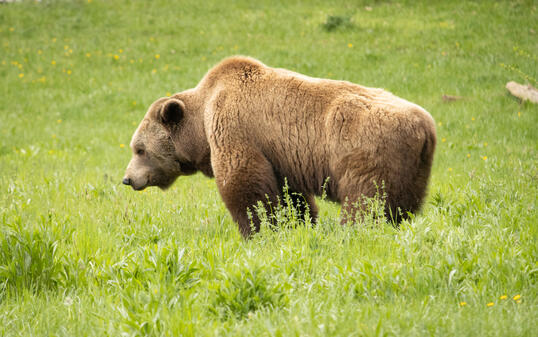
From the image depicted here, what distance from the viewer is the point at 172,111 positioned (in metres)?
6.21

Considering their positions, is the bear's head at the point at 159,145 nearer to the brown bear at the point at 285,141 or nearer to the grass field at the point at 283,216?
the brown bear at the point at 285,141

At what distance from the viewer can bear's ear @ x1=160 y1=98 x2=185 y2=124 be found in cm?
612

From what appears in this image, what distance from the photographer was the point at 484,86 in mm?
12141

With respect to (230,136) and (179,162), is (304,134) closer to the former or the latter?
(230,136)

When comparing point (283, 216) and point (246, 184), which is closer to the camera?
point (283, 216)

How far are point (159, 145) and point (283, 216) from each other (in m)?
1.97

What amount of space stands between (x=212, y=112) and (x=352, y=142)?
69.7 inches

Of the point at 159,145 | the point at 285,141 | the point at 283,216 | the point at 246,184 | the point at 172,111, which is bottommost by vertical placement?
the point at 283,216

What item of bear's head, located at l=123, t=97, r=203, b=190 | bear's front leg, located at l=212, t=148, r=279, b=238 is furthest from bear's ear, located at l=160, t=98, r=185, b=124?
bear's front leg, located at l=212, t=148, r=279, b=238

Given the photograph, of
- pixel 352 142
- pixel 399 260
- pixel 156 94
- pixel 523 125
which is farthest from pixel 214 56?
pixel 399 260

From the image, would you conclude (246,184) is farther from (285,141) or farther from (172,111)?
(172,111)

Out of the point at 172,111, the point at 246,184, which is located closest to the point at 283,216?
the point at 246,184

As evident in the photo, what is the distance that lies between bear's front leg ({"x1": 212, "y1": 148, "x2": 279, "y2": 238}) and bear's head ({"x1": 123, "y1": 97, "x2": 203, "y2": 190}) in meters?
0.96

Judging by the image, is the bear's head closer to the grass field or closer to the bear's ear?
the bear's ear
